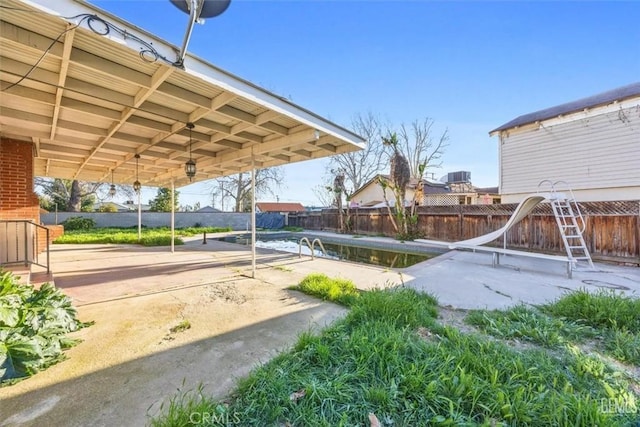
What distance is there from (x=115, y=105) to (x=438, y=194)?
2096 centimetres

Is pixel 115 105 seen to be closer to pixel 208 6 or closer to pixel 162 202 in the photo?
pixel 208 6

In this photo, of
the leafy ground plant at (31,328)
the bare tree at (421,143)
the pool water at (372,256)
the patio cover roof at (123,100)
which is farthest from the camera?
the bare tree at (421,143)

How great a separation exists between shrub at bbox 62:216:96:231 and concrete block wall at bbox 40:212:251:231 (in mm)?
803

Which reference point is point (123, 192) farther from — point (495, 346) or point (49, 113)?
point (495, 346)

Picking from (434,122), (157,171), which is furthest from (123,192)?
(434,122)

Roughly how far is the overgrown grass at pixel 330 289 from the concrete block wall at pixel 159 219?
51.1 ft

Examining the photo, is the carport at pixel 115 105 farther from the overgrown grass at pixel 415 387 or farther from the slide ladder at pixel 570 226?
the slide ladder at pixel 570 226

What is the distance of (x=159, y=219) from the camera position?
18.4 meters

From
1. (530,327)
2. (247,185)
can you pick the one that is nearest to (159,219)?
Answer: (247,185)

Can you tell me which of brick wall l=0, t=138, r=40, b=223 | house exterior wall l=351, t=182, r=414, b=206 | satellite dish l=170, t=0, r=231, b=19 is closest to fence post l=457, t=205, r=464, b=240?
satellite dish l=170, t=0, r=231, b=19

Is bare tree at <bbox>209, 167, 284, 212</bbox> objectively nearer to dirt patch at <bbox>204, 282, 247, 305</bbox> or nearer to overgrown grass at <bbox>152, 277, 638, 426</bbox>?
dirt patch at <bbox>204, 282, 247, 305</bbox>

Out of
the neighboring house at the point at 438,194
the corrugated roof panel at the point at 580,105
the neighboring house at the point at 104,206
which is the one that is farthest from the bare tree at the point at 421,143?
the neighboring house at the point at 104,206

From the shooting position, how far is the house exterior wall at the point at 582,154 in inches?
333

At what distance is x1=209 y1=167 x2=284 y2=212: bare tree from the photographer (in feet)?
89.0
